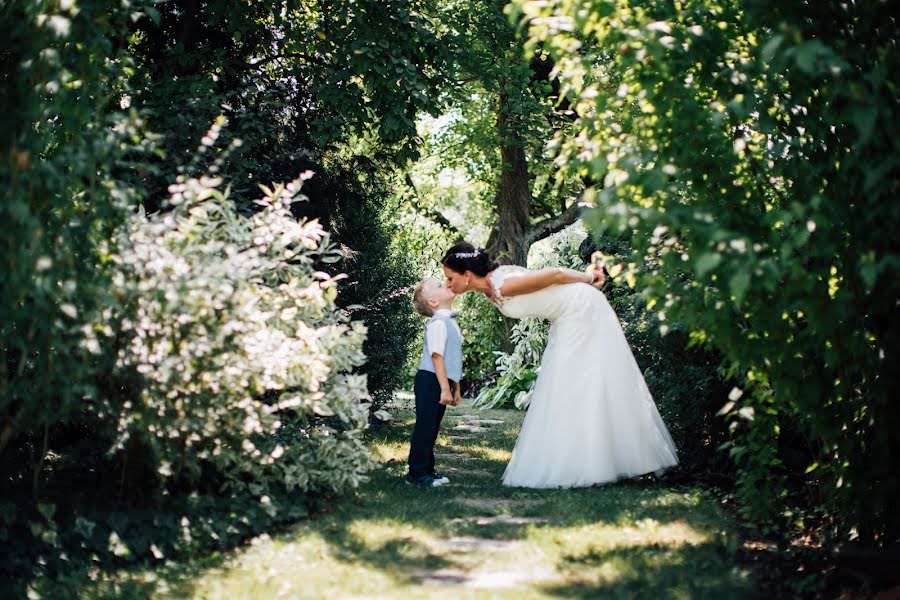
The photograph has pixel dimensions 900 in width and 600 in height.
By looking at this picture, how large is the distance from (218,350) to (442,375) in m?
2.49

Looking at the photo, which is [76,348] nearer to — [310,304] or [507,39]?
[310,304]

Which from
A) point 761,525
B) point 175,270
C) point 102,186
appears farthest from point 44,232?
point 761,525

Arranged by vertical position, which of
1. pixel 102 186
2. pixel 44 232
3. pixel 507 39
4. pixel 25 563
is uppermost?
pixel 507 39

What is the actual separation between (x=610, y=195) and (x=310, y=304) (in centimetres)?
258

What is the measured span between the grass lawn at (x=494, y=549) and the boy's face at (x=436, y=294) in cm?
151

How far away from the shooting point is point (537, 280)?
7.09 metres

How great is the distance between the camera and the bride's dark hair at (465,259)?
723 cm

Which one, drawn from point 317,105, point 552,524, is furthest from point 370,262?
point 552,524

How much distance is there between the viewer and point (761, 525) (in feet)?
17.4

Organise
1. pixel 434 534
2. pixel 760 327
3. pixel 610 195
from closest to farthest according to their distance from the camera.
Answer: pixel 610 195 → pixel 760 327 → pixel 434 534

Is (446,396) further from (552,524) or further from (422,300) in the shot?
(552,524)

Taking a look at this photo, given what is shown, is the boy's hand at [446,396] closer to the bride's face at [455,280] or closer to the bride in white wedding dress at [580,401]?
the bride in white wedding dress at [580,401]

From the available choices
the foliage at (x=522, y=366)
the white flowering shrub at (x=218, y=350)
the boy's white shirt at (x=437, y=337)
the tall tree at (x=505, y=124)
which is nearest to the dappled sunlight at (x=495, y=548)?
the white flowering shrub at (x=218, y=350)

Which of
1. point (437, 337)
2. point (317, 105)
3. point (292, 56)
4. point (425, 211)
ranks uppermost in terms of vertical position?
point (292, 56)
